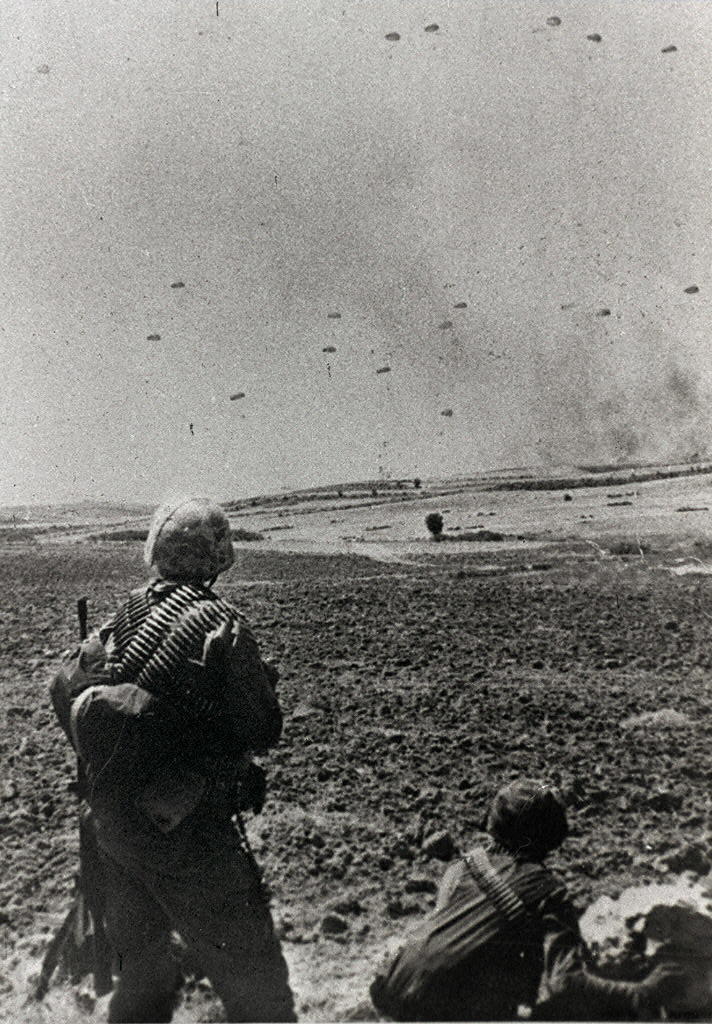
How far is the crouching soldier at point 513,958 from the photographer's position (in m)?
2.44

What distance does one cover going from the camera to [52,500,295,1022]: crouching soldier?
2.65m

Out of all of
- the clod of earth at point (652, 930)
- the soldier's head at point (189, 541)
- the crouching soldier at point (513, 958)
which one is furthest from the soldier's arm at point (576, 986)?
the soldier's head at point (189, 541)

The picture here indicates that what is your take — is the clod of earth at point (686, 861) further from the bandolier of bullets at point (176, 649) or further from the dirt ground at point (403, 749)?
the bandolier of bullets at point (176, 649)

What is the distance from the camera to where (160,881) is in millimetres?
2695

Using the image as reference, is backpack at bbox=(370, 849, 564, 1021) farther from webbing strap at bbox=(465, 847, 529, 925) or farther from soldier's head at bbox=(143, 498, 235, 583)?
soldier's head at bbox=(143, 498, 235, 583)

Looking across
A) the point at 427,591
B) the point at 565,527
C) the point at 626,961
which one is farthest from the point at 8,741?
the point at 565,527

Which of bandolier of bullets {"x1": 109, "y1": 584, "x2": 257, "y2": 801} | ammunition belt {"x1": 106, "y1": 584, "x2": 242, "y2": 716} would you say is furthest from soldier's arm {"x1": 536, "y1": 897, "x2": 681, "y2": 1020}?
ammunition belt {"x1": 106, "y1": 584, "x2": 242, "y2": 716}

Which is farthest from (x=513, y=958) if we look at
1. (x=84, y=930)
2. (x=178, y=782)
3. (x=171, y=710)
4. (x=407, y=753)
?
(x=407, y=753)

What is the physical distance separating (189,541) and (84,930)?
1.54 meters

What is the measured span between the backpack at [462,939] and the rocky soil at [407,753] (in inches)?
25.3

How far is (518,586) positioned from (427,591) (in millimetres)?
1145

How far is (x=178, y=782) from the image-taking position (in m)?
2.70

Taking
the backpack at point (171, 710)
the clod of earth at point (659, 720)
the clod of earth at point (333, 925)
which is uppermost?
the backpack at point (171, 710)

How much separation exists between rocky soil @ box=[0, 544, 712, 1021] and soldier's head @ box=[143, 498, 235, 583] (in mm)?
1475
